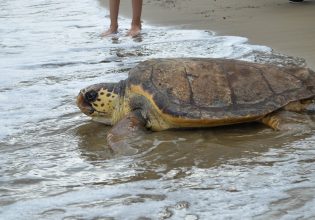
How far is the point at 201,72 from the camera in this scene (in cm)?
370

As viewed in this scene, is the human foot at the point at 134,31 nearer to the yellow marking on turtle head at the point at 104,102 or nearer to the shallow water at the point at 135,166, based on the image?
the shallow water at the point at 135,166

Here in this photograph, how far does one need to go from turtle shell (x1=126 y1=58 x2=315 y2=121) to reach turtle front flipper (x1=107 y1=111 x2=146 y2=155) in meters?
0.18

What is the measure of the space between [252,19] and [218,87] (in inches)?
180

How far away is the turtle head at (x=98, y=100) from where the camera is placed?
13.0 ft

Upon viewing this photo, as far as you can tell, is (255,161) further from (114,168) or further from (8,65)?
(8,65)

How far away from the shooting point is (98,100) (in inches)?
Answer: 157

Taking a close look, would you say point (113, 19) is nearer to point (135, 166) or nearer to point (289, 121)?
point (289, 121)

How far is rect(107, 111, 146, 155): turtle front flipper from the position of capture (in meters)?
3.33

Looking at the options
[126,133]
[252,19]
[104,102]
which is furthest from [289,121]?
[252,19]

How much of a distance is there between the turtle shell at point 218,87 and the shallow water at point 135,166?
5.7 inches

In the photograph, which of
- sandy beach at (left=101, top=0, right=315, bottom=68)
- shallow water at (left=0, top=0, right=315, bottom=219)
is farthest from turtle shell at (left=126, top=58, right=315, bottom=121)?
sandy beach at (left=101, top=0, right=315, bottom=68)

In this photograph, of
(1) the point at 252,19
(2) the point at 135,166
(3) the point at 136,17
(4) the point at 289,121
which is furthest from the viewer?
(1) the point at 252,19

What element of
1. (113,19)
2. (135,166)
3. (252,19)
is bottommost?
(135,166)

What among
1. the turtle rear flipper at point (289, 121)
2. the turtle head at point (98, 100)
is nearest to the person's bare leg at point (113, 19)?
the turtle head at point (98, 100)
